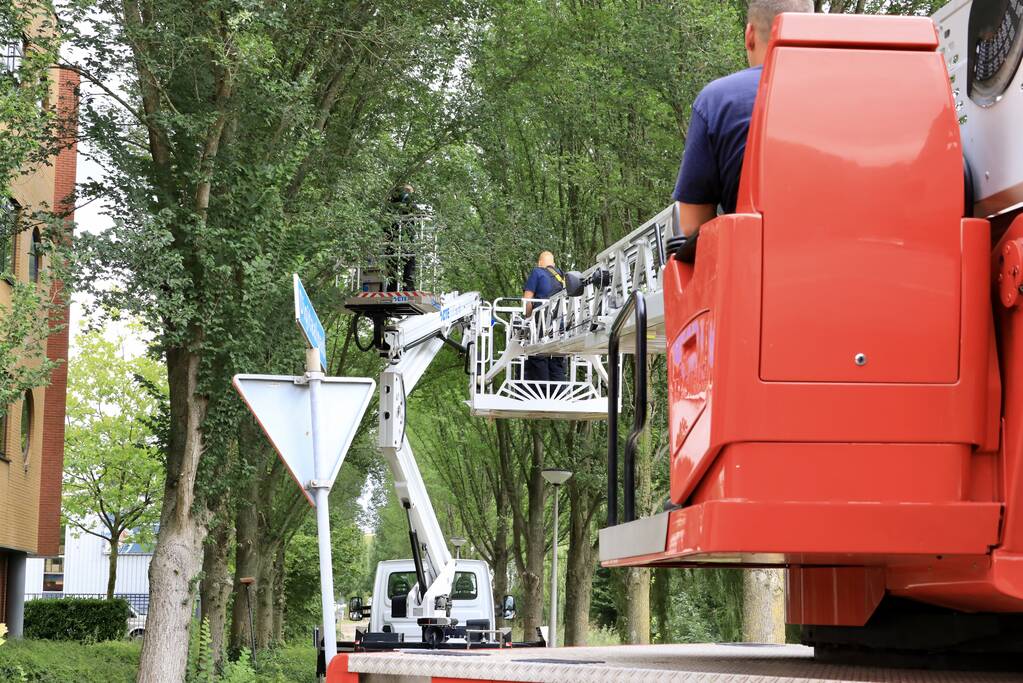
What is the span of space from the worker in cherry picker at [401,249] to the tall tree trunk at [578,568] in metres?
10.5

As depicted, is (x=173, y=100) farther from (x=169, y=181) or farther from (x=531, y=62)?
(x=531, y=62)

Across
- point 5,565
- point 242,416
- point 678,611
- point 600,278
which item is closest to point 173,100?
point 242,416

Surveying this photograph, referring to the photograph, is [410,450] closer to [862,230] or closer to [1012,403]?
[862,230]

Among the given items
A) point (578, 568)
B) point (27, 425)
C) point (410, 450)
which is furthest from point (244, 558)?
point (410, 450)

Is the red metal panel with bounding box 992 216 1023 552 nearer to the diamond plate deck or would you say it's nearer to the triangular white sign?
the diamond plate deck

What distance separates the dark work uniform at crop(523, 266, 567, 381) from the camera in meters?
17.6

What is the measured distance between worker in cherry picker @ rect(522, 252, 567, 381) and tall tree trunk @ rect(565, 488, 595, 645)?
12631 millimetres

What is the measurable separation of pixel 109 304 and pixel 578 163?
34.2ft

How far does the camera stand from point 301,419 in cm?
693

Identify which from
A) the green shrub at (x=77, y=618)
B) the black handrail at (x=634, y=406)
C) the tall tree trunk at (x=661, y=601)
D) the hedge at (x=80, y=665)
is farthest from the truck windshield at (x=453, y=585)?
the green shrub at (x=77, y=618)

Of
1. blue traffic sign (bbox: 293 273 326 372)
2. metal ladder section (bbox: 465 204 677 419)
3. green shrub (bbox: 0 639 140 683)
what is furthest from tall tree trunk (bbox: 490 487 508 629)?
blue traffic sign (bbox: 293 273 326 372)

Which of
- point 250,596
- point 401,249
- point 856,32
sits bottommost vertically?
point 250,596

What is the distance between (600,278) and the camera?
571 inches

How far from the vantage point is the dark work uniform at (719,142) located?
143 inches
